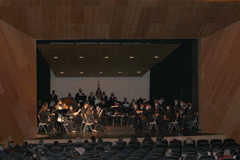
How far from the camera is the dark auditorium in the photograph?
54.7 ft

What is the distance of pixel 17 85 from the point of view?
17688 millimetres

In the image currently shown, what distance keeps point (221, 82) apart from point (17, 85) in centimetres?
926

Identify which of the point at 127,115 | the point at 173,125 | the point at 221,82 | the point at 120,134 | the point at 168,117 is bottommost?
the point at 120,134

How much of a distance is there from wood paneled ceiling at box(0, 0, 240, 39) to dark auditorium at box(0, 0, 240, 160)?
4 centimetres

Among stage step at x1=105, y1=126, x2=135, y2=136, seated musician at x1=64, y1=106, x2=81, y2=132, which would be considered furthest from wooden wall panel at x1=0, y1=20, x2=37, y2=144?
stage step at x1=105, y1=126, x2=135, y2=136

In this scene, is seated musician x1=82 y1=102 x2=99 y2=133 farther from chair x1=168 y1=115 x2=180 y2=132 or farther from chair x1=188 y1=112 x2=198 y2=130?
chair x1=188 y1=112 x2=198 y2=130

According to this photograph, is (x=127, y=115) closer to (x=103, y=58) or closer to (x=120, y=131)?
(x=120, y=131)

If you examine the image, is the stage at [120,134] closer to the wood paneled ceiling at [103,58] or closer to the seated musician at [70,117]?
the seated musician at [70,117]

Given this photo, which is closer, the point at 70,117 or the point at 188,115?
the point at 70,117

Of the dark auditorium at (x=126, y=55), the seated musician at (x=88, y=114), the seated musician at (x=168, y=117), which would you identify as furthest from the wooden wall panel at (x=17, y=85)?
the seated musician at (x=168, y=117)

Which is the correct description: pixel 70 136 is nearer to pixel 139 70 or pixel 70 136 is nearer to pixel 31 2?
pixel 31 2

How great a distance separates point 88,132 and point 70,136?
1.72m

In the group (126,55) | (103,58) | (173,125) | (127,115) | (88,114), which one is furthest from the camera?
(103,58)

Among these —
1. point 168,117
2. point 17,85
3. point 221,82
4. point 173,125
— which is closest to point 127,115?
point 168,117
